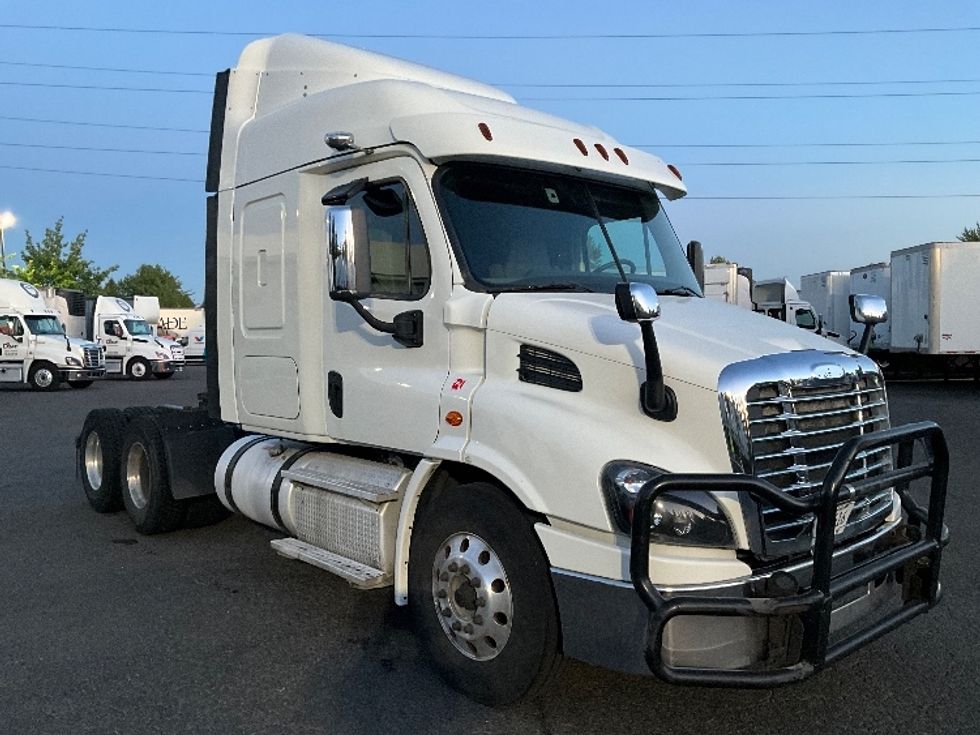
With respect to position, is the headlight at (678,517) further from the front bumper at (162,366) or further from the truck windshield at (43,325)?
the front bumper at (162,366)

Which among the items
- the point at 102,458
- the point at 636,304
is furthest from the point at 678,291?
the point at 102,458

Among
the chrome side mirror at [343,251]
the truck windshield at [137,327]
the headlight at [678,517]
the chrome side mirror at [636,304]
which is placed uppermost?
the chrome side mirror at [343,251]

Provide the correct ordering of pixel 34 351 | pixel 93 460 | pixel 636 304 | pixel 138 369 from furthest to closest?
pixel 138 369 → pixel 34 351 → pixel 93 460 → pixel 636 304

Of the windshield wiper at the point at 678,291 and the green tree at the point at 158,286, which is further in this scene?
the green tree at the point at 158,286

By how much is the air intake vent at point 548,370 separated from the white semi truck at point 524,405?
1cm

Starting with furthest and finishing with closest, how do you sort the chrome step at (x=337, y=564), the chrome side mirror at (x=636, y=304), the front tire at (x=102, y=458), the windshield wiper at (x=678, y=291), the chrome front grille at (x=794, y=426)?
1. the front tire at (x=102, y=458)
2. the windshield wiper at (x=678, y=291)
3. the chrome step at (x=337, y=564)
4. the chrome front grille at (x=794, y=426)
5. the chrome side mirror at (x=636, y=304)

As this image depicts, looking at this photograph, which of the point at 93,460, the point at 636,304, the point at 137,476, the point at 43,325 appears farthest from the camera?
the point at 43,325

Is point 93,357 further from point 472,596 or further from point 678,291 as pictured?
point 472,596

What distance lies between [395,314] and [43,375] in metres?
25.6

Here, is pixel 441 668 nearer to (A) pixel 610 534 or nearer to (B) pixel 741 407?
(A) pixel 610 534

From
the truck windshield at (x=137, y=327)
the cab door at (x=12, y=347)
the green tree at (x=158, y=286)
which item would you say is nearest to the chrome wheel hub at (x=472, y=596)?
the cab door at (x=12, y=347)

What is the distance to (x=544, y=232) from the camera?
466 centimetres

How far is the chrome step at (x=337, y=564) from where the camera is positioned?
15.3ft

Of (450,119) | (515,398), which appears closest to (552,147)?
(450,119)
